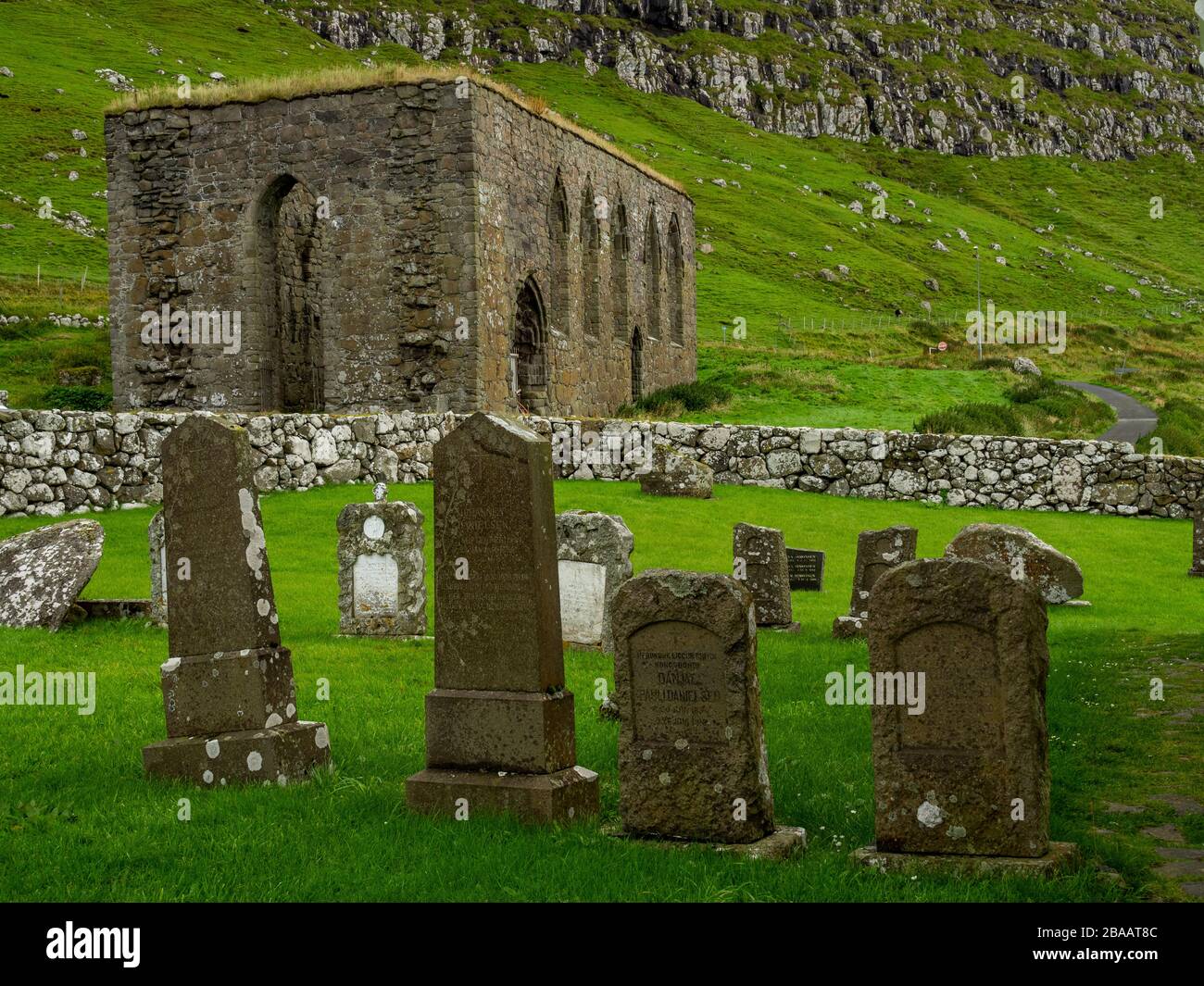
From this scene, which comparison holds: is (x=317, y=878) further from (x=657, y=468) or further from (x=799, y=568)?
(x=657, y=468)

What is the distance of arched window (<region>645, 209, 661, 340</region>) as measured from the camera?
4397 cm

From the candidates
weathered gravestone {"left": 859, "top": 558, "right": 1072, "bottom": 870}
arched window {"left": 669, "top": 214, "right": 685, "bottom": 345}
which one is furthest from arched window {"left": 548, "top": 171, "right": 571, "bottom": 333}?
weathered gravestone {"left": 859, "top": 558, "right": 1072, "bottom": 870}

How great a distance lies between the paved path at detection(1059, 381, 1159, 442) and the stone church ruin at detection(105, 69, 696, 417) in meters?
14.2

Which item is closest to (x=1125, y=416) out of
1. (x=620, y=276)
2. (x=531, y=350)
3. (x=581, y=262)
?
(x=620, y=276)

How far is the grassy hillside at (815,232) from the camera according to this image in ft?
139

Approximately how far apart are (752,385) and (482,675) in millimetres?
33627

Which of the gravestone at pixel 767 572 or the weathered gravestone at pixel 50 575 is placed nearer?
the weathered gravestone at pixel 50 575

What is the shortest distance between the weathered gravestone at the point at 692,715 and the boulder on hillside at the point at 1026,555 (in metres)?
8.85

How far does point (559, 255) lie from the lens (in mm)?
34312

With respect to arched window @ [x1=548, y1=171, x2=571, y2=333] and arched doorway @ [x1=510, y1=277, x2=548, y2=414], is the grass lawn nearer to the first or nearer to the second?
arched doorway @ [x1=510, y1=277, x2=548, y2=414]

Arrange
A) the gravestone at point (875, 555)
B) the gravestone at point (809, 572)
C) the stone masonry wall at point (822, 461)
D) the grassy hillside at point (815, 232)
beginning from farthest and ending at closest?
the grassy hillside at point (815, 232) < the stone masonry wall at point (822, 461) < the gravestone at point (809, 572) < the gravestone at point (875, 555)

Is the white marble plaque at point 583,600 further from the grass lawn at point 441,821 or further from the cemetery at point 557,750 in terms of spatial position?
the cemetery at point 557,750

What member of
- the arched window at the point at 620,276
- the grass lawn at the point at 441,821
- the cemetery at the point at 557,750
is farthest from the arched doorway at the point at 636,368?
the cemetery at the point at 557,750

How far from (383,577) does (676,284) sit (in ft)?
115
